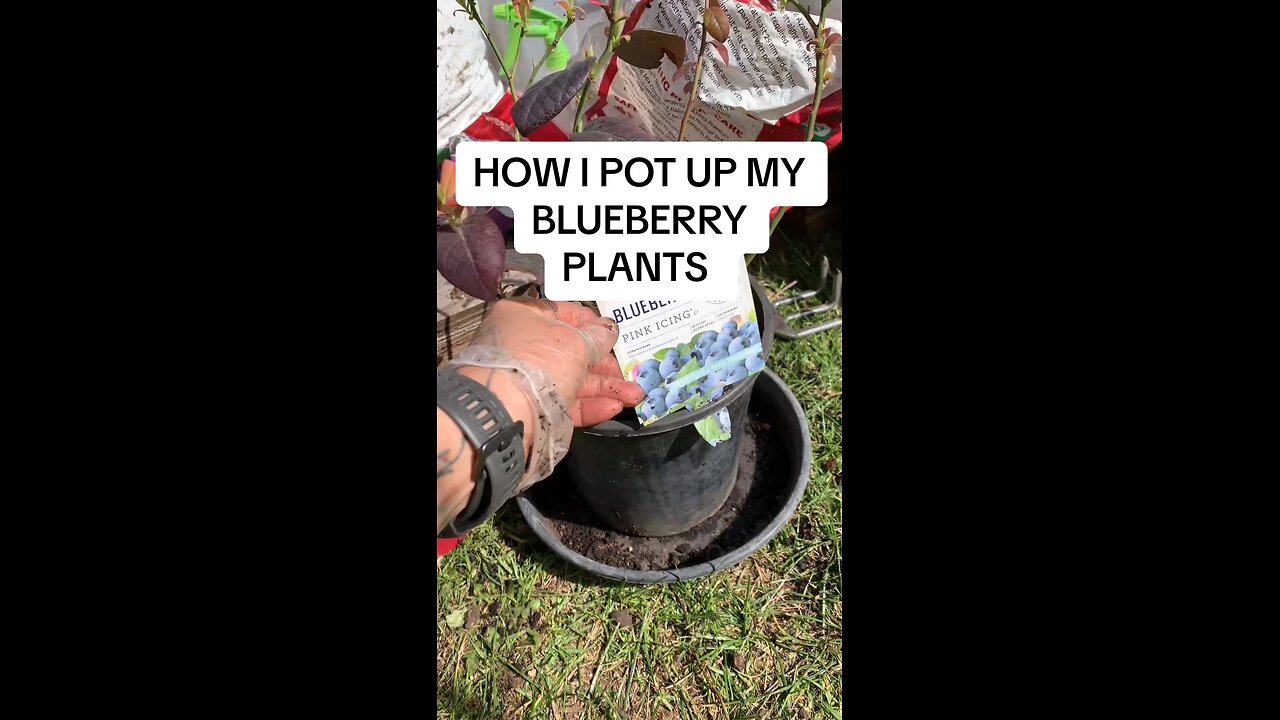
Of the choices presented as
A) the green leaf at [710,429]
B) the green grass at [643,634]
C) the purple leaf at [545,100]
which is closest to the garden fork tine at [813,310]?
the green grass at [643,634]

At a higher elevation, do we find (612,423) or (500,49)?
(500,49)

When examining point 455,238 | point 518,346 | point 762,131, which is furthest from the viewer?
point 762,131

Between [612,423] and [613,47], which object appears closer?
[613,47]

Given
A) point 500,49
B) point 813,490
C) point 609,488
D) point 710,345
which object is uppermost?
point 500,49

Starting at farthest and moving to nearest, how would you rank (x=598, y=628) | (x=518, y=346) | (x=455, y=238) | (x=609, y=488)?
(x=598, y=628) → (x=609, y=488) → (x=518, y=346) → (x=455, y=238)

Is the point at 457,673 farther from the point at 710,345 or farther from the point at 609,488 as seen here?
the point at 710,345

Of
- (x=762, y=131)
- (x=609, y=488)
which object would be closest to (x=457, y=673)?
(x=609, y=488)

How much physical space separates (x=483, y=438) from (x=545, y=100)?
0.34m

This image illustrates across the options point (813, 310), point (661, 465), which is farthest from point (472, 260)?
point (813, 310)

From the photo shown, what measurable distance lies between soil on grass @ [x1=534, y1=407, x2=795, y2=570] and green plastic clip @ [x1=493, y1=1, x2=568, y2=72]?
2.47 ft

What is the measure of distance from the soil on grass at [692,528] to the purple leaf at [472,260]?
774 mm

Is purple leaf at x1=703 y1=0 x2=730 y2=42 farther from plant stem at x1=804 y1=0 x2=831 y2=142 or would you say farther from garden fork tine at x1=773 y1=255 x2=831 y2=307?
garden fork tine at x1=773 y1=255 x2=831 y2=307

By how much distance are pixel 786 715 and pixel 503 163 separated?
3.33 ft

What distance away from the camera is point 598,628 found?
1397mm
